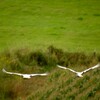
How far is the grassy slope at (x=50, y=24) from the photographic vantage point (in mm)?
16719

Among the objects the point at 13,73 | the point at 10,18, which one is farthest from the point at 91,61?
the point at 10,18

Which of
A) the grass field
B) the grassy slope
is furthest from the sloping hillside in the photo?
the grassy slope

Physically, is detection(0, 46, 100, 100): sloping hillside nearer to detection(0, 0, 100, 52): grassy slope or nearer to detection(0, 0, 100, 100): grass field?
detection(0, 0, 100, 100): grass field

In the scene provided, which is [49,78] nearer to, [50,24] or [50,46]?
[50,46]

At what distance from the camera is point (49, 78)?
14.5 metres

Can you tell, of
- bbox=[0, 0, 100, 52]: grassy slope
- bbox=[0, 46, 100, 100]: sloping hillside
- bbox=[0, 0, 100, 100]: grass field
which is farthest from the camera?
bbox=[0, 0, 100, 52]: grassy slope

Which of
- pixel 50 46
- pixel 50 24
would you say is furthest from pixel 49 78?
pixel 50 24

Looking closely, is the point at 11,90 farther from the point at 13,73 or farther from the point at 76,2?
the point at 76,2

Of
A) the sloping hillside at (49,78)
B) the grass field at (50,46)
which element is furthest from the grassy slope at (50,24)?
the sloping hillside at (49,78)

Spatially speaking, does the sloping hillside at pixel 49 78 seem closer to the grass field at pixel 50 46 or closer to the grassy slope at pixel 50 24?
the grass field at pixel 50 46

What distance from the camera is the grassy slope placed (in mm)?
16719

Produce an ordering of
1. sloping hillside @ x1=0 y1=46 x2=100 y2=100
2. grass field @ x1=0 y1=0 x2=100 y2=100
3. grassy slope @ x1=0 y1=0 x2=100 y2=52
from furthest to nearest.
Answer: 1. grassy slope @ x1=0 y1=0 x2=100 y2=52
2. grass field @ x1=0 y1=0 x2=100 y2=100
3. sloping hillside @ x1=0 y1=46 x2=100 y2=100

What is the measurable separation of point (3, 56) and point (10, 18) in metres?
4.55

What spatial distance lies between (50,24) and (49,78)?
4.60 metres
